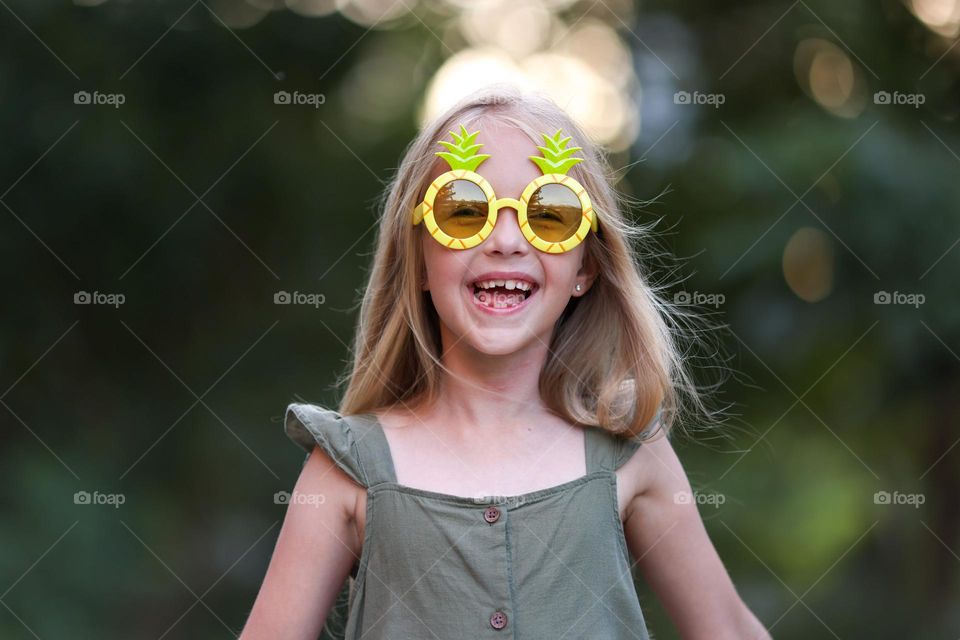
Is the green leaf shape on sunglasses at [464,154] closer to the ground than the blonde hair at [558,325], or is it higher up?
higher up

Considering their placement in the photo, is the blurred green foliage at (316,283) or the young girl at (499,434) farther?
the blurred green foliage at (316,283)

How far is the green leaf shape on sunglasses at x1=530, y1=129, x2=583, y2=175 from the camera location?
2.22 meters

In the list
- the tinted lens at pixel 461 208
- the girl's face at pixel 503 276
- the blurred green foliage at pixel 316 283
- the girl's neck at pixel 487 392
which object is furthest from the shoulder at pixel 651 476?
the blurred green foliage at pixel 316 283

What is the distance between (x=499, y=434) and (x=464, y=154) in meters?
0.52

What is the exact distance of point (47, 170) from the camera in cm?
423

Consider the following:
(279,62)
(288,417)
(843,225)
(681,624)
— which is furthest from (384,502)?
(279,62)

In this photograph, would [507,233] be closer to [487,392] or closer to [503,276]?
[503,276]

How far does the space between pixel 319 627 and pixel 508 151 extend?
94cm

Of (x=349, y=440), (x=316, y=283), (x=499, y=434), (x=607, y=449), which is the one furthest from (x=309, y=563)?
(x=316, y=283)

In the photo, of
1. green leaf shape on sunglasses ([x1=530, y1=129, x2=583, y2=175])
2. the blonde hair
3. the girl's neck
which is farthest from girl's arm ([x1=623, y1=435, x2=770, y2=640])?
green leaf shape on sunglasses ([x1=530, y1=129, x2=583, y2=175])

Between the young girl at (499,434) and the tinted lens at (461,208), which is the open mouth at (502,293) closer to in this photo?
the young girl at (499,434)

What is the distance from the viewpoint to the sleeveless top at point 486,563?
2070mm

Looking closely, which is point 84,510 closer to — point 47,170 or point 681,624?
point 47,170

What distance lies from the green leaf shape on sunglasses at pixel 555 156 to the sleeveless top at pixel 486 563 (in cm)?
57
